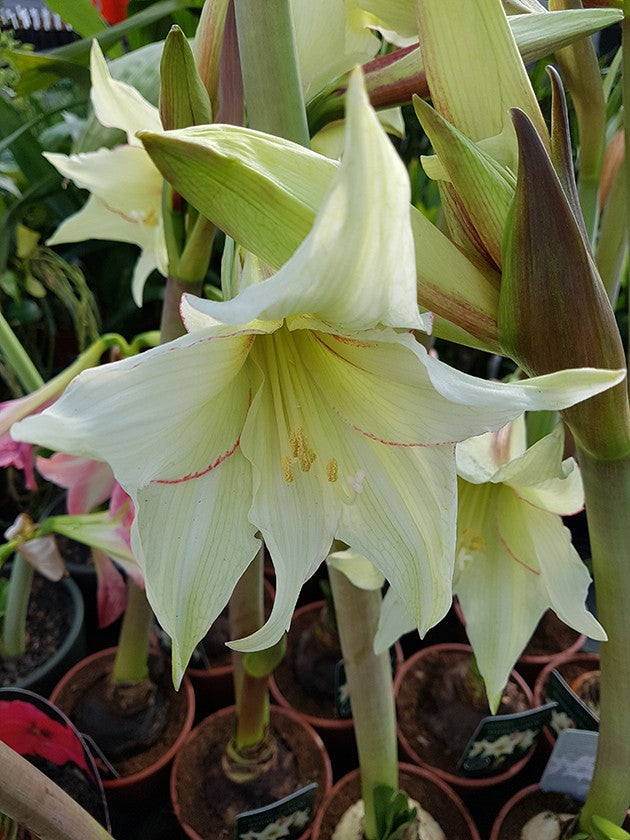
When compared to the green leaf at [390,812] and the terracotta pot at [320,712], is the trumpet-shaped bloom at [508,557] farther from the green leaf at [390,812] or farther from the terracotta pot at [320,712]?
the terracotta pot at [320,712]

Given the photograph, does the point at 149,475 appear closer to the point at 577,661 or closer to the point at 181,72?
the point at 181,72

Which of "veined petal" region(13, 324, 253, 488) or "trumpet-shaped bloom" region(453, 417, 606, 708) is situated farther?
"trumpet-shaped bloom" region(453, 417, 606, 708)

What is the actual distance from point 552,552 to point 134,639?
1.54ft

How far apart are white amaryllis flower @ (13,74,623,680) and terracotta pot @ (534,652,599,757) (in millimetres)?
617

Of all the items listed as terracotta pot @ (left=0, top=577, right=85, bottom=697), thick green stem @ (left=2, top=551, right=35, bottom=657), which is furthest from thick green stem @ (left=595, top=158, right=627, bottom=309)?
terracotta pot @ (left=0, top=577, right=85, bottom=697)

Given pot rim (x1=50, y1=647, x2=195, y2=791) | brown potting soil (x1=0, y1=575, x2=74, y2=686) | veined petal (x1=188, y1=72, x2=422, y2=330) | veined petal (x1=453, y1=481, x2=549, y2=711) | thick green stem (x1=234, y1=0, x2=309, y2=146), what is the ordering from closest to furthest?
veined petal (x1=188, y1=72, x2=422, y2=330)
thick green stem (x1=234, y1=0, x2=309, y2=146)
veined petal (x1=453, y1=481, x2=549, y2=711)
pot rim (x1=50, y1=647, x2=195, y2=791)
brown potting soil (x1=0, y1=575, x2=74, y2=686)

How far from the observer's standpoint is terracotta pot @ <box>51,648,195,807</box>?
80 cm

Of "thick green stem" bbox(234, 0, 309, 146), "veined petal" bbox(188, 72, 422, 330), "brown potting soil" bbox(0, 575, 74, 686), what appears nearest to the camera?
"veined petal" bbox(188, 72, 422, 330)

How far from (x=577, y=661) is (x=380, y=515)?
0.67m

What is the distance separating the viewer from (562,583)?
517 mm

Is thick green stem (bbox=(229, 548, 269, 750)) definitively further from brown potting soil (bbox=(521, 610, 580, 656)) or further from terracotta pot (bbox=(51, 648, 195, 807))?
brown potting soil (bbox=(521, 610, 580, 656))

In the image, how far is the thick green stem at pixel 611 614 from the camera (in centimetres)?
38

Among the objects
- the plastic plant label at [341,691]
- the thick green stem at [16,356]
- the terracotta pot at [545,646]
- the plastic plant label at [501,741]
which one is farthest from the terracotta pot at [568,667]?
the thick green stem at [16,356]

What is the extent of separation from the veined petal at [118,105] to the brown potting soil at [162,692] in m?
0.63
